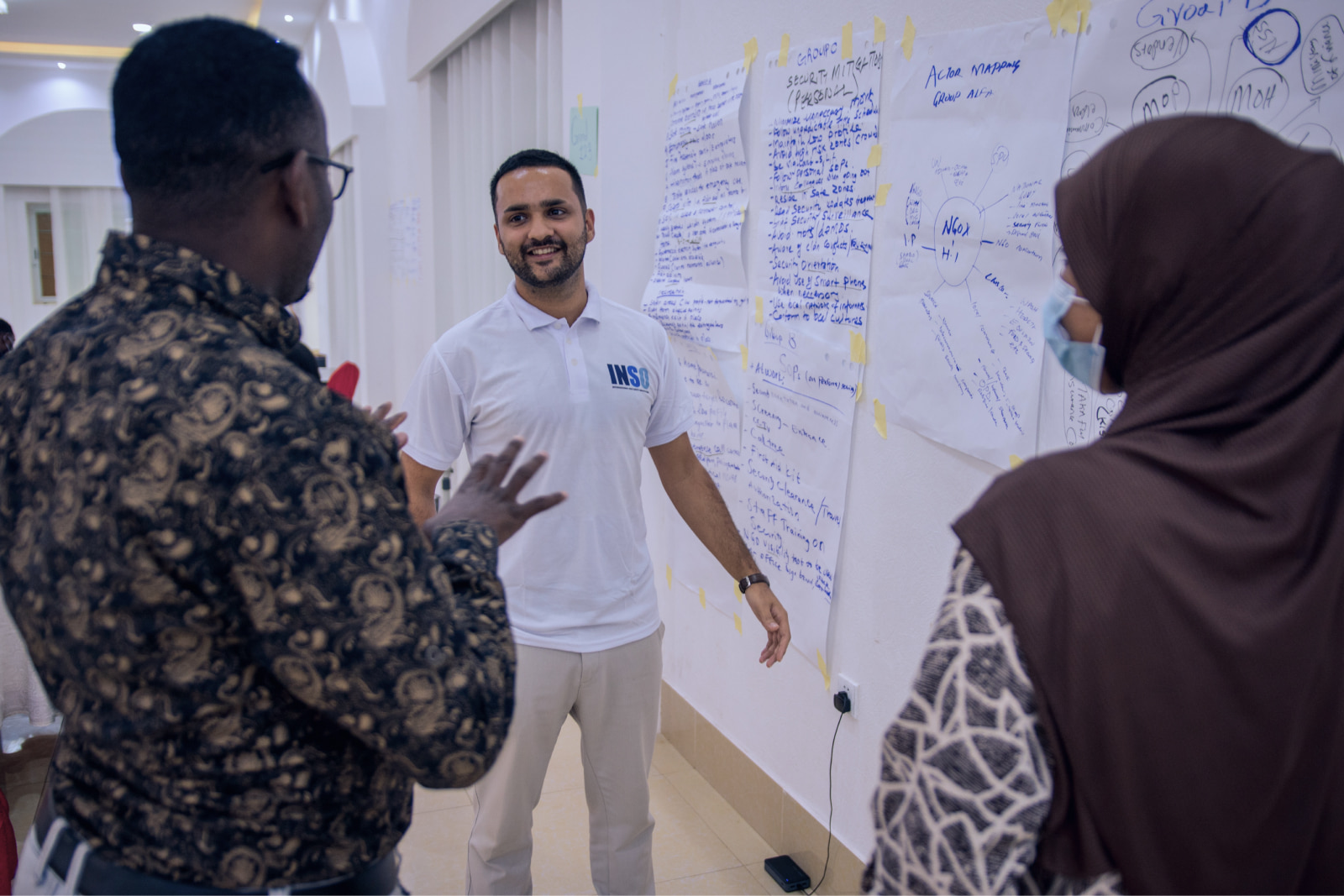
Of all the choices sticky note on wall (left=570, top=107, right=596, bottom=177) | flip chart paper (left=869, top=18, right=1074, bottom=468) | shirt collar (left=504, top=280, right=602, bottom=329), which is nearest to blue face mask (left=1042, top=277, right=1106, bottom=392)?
flip chart paper (left=869, top=18, right=1074, bottom=468)

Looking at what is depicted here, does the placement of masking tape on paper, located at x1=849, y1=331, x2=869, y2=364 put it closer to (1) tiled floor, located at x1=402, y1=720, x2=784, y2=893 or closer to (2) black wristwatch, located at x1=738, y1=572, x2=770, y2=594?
(2) black wristwatch, located at x1=738, y1=572, x2=770, y2=594

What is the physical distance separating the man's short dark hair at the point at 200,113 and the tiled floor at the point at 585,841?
6.59 ft

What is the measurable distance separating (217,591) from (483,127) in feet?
11.6

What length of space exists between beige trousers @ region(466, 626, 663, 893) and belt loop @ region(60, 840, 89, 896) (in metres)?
1.04

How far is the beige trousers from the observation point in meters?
1.88

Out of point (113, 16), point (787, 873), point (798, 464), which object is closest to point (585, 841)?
point (787, 873)

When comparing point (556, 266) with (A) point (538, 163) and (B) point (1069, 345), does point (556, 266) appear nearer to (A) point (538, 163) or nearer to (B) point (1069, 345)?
(A) point (538, 163)

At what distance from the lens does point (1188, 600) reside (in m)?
0.75

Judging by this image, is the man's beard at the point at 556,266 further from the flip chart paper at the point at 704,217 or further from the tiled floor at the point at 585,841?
the tiled floor at the point at 585,841

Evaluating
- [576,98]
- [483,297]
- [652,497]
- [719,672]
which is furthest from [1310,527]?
[483,297]

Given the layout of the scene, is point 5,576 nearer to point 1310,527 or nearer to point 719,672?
point 1310,527

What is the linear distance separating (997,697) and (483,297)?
3.70 meters

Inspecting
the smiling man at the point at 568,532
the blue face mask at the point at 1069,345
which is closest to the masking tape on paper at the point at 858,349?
the smiling man at the point at 568,532

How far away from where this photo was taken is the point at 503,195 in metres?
2.12
